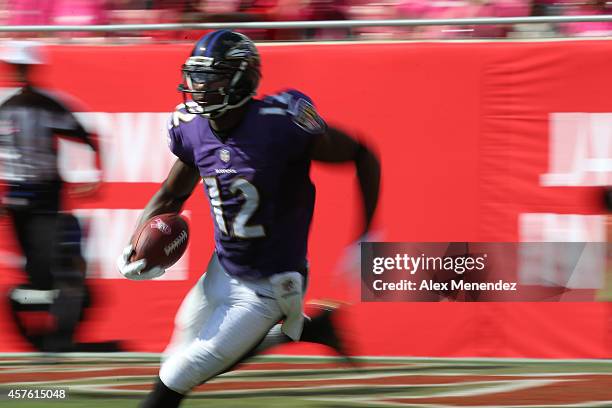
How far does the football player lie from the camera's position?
4.16m

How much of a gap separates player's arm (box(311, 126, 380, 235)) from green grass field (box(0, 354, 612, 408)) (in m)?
1.44

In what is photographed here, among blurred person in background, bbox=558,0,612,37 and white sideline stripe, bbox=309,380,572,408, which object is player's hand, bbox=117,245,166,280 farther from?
blurred person in background, bbox=558,0,612,37

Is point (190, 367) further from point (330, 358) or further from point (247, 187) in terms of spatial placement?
point (330, 358)

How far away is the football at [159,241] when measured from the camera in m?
4.17

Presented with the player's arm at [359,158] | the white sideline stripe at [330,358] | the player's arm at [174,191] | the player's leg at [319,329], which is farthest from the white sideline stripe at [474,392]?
the player's arm at [174,191]

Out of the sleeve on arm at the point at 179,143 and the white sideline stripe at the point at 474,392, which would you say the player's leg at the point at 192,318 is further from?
the white sideline stripe at the point at 474,392

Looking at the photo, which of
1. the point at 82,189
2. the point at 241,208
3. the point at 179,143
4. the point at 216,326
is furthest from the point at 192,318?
the point at 82,189

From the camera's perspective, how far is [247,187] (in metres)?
4.18

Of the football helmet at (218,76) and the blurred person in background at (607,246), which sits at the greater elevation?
the football helmet at (218,76)

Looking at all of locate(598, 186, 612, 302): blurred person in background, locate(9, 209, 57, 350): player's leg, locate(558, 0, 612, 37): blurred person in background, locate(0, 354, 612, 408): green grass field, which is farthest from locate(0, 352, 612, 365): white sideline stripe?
locate(558, 0, 612, 37): blurred person in background

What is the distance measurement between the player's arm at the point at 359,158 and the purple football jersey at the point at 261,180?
0.06 meters

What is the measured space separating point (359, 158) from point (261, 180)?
43cm

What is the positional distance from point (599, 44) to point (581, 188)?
83 centimetres

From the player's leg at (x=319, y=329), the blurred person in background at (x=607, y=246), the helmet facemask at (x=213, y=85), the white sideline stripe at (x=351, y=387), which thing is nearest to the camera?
the helmet facemask at (x=213, y=85)
